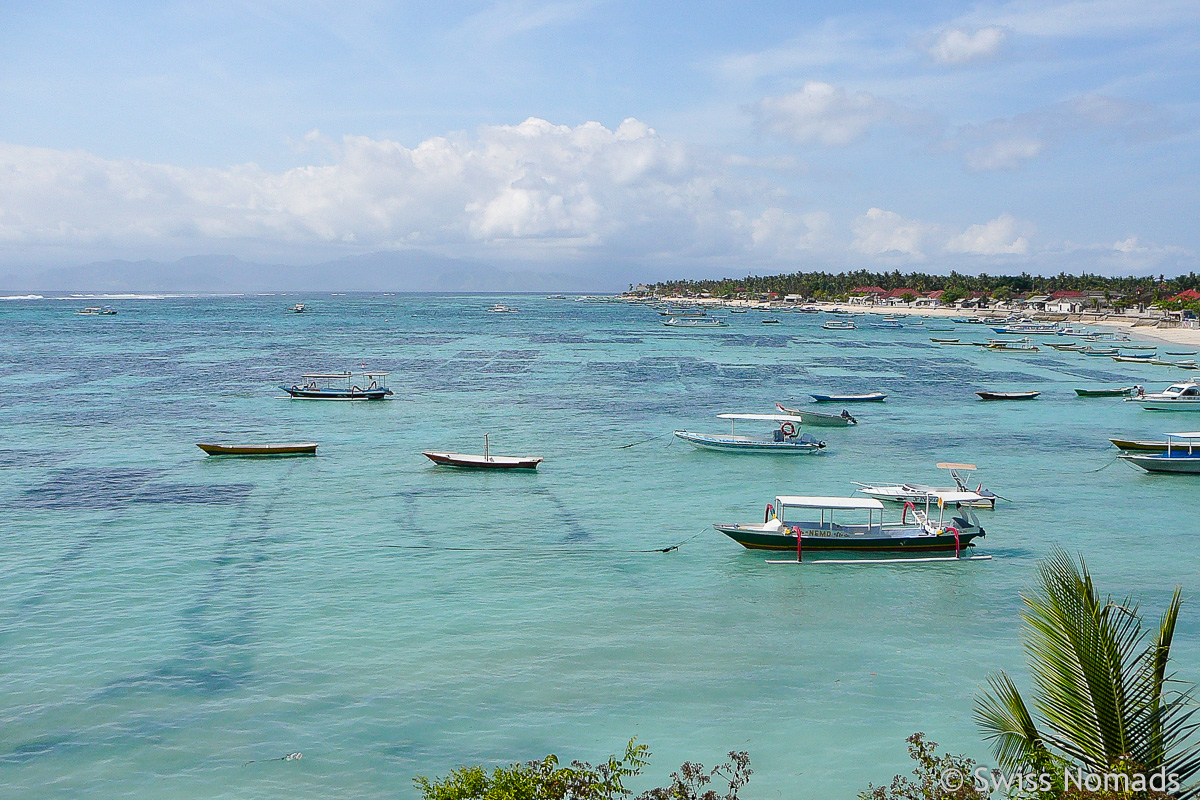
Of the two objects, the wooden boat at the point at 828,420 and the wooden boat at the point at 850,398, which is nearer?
the wooden boat at the point at 828,420

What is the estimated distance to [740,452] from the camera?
42406 mm

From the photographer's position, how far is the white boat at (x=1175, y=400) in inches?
2319

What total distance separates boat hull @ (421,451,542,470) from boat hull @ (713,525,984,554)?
13.4m

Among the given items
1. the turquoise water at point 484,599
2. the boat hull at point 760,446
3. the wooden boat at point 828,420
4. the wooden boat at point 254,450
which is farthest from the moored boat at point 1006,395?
the wooden boat at point 254,450

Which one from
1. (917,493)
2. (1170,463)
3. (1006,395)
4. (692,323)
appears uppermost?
(692,323)

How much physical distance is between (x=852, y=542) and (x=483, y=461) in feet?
56.6

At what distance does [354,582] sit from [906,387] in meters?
57.3

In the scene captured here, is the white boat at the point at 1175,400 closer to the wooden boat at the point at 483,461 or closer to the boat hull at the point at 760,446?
the boat hull at the point at 760,446

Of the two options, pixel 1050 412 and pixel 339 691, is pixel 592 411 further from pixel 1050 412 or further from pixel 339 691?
pixel 339 691

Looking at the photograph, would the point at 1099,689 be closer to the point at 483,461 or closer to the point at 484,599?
the point at 484,599

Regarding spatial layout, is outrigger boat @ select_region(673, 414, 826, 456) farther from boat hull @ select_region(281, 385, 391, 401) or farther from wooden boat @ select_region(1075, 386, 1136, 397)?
wooden boat @ select_region(1075, 386, 1136, 397)

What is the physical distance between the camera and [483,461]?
123ft

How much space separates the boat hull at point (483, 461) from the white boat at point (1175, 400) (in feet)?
148

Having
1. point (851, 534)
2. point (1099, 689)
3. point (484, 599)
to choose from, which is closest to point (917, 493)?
point (851, 534)
